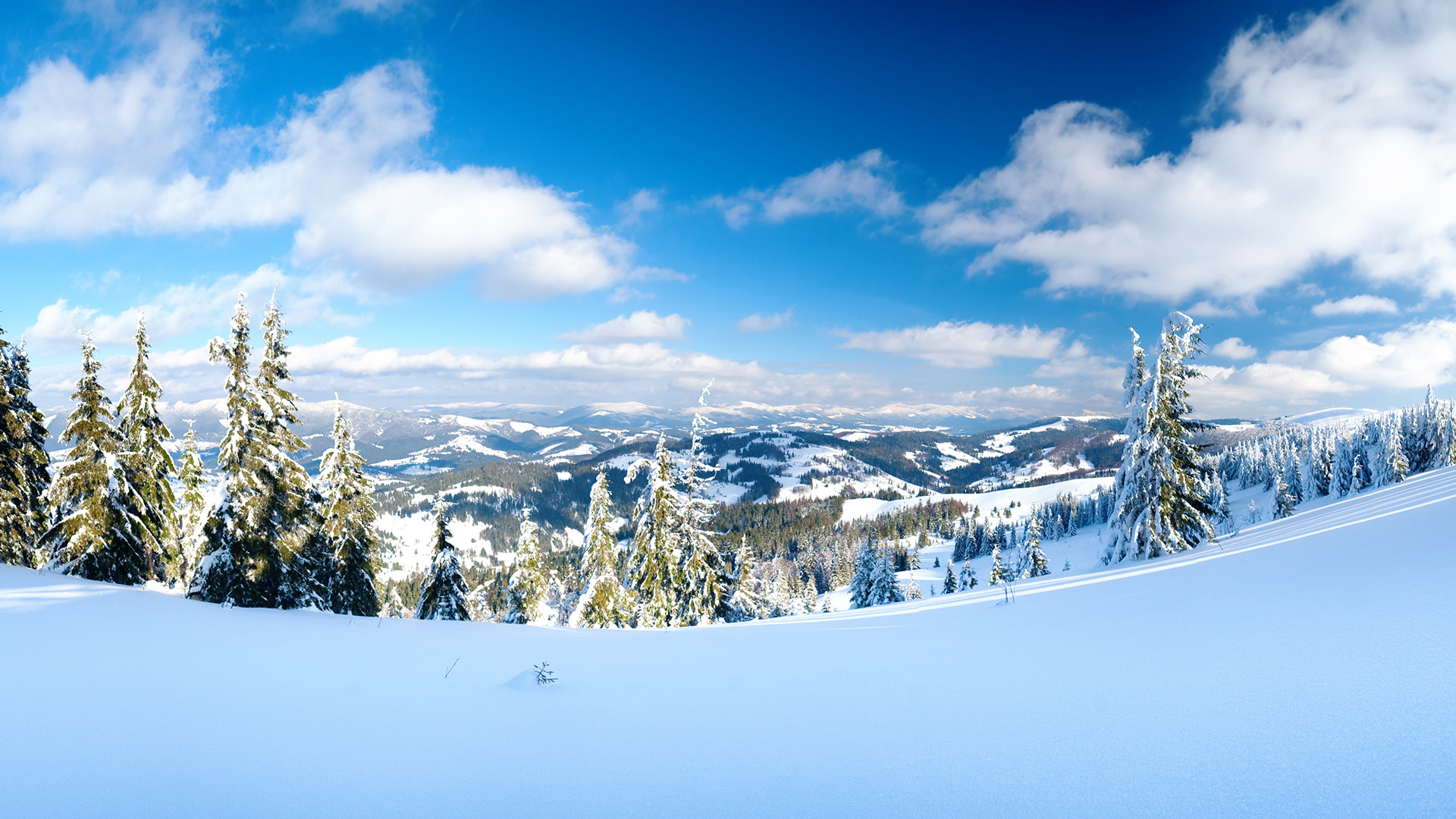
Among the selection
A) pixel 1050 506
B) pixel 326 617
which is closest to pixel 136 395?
pixel 326 617

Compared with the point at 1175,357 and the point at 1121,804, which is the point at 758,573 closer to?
the point at 1175,357

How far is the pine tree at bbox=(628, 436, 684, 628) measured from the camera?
875 inches

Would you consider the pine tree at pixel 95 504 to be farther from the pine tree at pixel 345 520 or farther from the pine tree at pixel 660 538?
the pine tree at pixel 660 538

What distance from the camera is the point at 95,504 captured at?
56.1 ft

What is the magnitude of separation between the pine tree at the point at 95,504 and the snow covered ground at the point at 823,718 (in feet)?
49.8

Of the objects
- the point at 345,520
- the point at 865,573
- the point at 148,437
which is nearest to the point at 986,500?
the point at 865,573

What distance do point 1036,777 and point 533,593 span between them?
93.6ft

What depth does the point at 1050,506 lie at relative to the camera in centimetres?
12488

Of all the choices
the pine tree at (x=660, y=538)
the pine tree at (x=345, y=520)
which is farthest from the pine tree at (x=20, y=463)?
the pine tree at (x=660, y=538)

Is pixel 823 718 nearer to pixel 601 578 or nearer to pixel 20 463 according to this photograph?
pixel 601 578

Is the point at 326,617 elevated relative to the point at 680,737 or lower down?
lower down

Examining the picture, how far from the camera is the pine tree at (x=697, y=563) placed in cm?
2209

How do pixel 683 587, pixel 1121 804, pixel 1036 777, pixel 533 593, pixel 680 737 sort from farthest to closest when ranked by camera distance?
pixel 533 593
pixel 683 587
pixel 680 737
pixel 1036 777
pixel 1121 804

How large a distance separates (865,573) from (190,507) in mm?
45990
